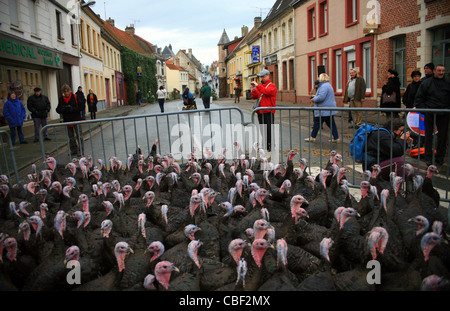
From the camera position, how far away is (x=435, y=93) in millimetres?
7770

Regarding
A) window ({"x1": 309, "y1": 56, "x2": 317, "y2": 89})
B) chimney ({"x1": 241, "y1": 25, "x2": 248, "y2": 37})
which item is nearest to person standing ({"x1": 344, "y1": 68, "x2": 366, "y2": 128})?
window ({"x1": 309, "y1": 56, "x2": 317, "y2": 89})

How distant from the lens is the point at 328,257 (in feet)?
10.5

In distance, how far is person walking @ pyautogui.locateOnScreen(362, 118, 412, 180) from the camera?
574 centimetres

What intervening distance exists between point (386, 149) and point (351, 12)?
17.4 metres

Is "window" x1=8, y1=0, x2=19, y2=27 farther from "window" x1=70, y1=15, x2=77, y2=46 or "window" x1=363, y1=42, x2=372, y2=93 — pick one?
"window" x1=363, y1=42, x2=372, y2=93

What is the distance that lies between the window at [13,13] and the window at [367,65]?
51.1 feet

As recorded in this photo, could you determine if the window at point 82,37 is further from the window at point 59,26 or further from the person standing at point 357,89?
the person standing at point 357,89

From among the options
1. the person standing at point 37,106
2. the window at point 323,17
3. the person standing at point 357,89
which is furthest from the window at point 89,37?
the person standing at point 357,89

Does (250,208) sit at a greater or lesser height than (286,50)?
lesser
